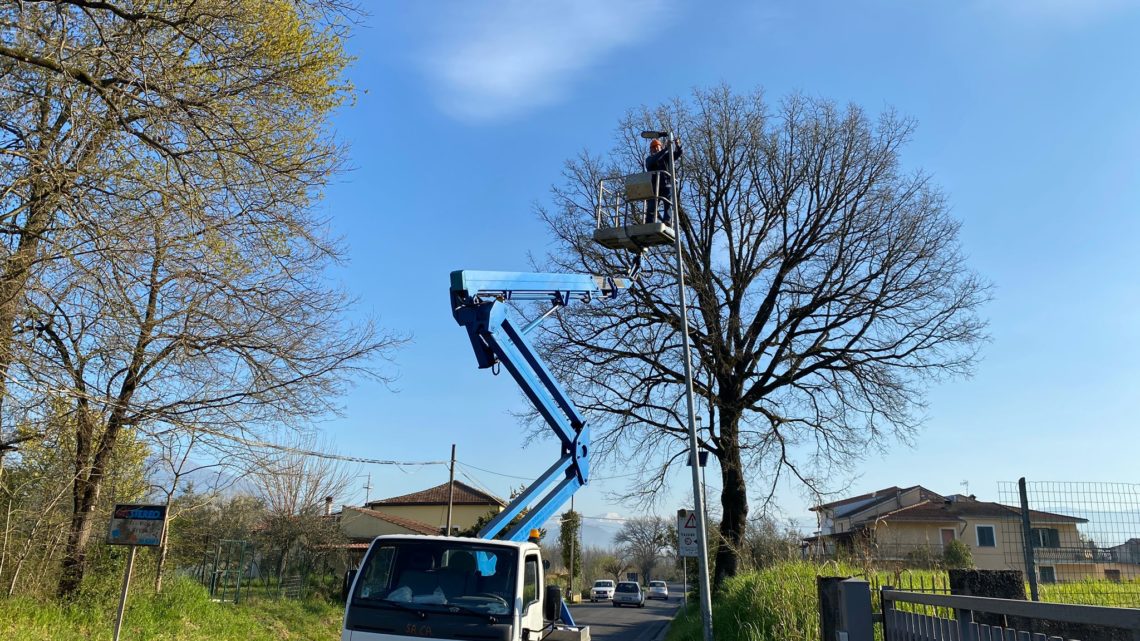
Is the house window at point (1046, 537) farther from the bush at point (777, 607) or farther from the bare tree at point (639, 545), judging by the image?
the bare tree at point (639, 545)

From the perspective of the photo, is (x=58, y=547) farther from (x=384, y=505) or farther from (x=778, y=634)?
(x=384, y=505)

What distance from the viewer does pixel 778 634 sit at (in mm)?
11477

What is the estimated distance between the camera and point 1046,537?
9.30 m

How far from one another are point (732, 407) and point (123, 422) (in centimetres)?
1719

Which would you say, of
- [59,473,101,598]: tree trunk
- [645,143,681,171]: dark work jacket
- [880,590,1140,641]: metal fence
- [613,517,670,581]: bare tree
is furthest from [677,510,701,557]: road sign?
[613,517,670,581]: bare tree

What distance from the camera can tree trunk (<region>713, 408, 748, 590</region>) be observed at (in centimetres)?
2378

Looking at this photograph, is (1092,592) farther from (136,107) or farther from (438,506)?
(438,506)

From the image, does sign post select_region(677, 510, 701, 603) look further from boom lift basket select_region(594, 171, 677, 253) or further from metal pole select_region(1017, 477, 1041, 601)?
metal pole select_region(1017, 477, 1041, 601)

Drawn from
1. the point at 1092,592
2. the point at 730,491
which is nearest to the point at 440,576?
the point at 1092,592

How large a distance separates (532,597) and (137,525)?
7116mm

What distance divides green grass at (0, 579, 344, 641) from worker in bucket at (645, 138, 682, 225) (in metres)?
12.2

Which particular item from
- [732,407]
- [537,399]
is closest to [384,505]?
[732,407]

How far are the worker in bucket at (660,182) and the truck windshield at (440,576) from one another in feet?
30.1

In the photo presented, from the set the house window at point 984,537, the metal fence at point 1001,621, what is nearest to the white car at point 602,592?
the house window at point 984,537
